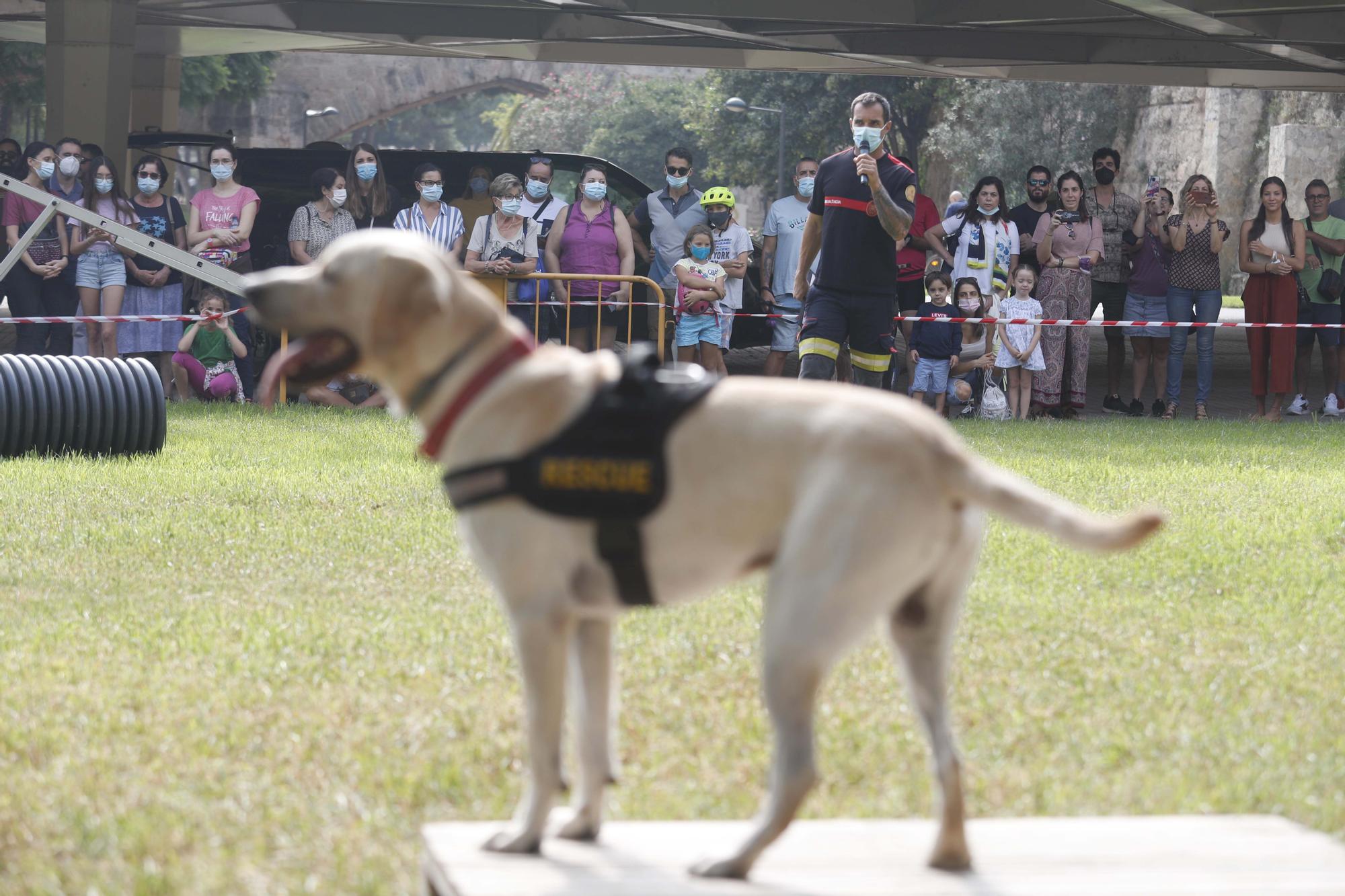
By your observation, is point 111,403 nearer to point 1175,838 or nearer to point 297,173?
point 297,173

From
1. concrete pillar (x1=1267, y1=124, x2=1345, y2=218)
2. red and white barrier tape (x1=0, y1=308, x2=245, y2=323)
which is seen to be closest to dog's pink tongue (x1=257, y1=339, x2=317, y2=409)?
red and white barrier tape (x1=0, y1=308, x2=245, y2=323)

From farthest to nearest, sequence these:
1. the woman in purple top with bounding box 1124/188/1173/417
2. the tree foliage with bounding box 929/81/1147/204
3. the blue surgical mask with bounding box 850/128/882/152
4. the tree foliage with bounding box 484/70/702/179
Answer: the tree foliage with bounding box 484/70/702/179, the tree foliage with bounding box 929/81/1147/204, the woman in purple top with bounding box 1124/188/1173/417, the blue surgical mask with bounding box 850/128/882/152

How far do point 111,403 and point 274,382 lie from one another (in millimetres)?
9136

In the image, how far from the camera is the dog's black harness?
3.21 m

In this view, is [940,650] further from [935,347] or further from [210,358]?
[210,358]

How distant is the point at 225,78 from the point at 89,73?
2320 cm

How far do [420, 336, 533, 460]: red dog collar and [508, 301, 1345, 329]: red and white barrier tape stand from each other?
11.7 m

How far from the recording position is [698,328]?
15.5m

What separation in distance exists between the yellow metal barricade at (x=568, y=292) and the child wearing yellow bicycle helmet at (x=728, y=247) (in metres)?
0.62

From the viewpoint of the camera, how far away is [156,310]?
15281 millimetres

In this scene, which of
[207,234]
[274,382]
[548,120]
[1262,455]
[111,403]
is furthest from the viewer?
[548,120]


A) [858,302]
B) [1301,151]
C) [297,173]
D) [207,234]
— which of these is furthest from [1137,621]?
[1301,151]

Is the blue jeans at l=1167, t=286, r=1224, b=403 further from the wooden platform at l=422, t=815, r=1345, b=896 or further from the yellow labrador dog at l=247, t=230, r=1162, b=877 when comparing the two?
the yellow labrador dog at l=247, t=230, r=1162, b=877

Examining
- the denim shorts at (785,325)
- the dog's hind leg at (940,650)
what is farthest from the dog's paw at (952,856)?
the denim shorts at (785,325)
